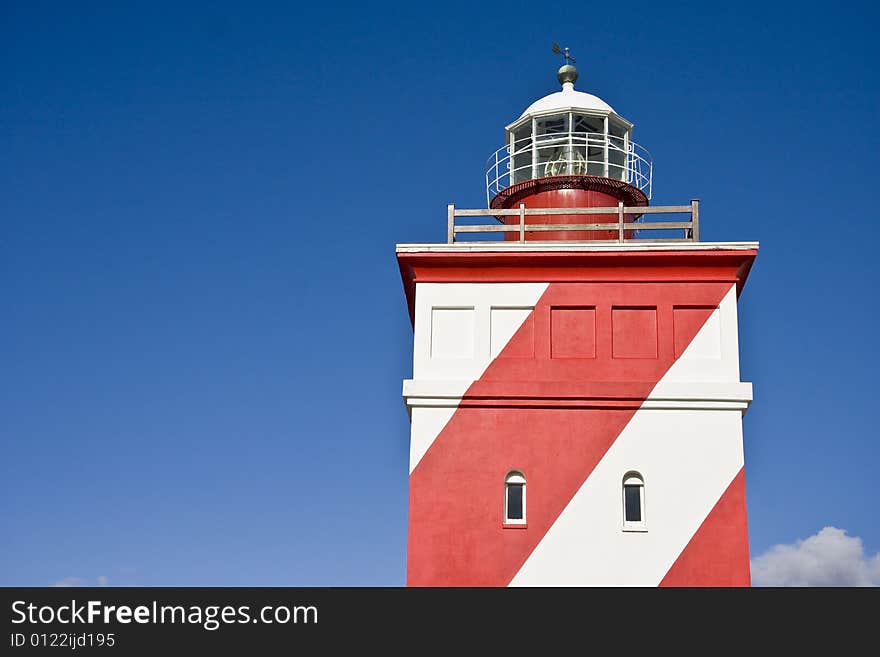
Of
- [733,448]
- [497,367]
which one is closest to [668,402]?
[733,448]

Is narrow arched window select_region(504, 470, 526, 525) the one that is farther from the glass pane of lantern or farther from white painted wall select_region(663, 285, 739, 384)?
the glass pane of lantern

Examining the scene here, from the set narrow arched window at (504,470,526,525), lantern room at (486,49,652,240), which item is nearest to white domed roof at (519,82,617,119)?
lantern room at (486,49,652,240)

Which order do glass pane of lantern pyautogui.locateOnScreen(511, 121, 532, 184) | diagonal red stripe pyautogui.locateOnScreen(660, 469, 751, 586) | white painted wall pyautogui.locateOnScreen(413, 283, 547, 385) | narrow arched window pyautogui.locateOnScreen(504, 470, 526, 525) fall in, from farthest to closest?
glass pane of lantern pyautogui.locateOnScreen(511, 121, 532, 184)
white painted wall pyautogui.locateOnScreen(413, 283, 547, 385)
narrow arched window pyautogui.locateOnScreen(504, 470, 526, 525)
diagonal red stripe pyautogui.locateOnScreen(660, 469, 751, 586)

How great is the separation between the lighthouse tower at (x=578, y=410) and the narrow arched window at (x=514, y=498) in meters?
0.02

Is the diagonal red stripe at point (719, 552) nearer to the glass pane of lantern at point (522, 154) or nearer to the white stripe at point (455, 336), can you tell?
the white stripe at point (455, 336)

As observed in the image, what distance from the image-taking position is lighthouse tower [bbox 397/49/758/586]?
21.2m

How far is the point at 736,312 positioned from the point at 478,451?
16.4 ft

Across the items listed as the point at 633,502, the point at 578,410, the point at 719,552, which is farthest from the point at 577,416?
the point at 719,552

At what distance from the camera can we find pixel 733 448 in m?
21.6

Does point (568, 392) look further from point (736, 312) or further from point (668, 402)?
point (736, 312)

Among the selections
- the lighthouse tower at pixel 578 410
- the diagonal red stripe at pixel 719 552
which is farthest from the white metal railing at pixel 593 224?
the diagonal red stripe at pixel 719 552

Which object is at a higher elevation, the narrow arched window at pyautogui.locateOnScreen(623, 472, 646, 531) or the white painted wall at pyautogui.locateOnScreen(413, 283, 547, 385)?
the white painted wall at pyautogui.locateOnScreen(413, 283, 547, 385)

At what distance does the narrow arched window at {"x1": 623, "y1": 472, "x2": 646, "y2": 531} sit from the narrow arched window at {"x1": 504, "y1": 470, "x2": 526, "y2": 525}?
1.67m
